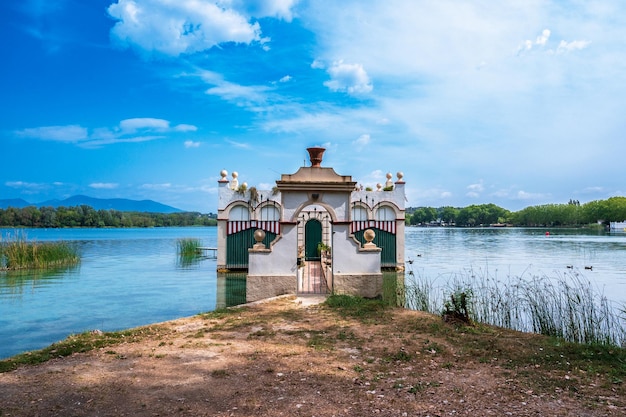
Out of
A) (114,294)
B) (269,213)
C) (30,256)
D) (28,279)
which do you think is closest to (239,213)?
(269,213)

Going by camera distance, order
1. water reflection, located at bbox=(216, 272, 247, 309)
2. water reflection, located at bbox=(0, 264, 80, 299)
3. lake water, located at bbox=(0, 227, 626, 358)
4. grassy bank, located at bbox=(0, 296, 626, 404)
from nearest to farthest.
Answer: grassy bank, located at bbox=(0, 296, 626, 404), lake water, located at bbox=(0, 227, 626, 358), water reflection, located at bbox=(216, 272, 247, 309), water reflection, located at bbox=(0, 264, 80, 299)

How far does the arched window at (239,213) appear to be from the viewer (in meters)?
20.9

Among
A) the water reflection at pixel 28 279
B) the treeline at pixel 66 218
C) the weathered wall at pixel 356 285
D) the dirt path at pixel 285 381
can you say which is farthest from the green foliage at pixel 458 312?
the treeline at pixel 66 218

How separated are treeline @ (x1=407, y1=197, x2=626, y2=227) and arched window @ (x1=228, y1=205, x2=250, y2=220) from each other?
308 ft

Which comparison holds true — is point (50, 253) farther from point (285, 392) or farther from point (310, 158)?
point (285, 392)

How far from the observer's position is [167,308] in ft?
42.1

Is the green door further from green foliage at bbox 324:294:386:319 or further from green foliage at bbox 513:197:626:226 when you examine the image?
green foliage at bbox 513:197:626:226

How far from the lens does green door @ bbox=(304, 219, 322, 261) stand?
2377 centimetres

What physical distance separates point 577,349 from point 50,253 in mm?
25411

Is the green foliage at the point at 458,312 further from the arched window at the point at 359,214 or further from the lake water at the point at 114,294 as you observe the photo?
the arched window at the point at 359,214

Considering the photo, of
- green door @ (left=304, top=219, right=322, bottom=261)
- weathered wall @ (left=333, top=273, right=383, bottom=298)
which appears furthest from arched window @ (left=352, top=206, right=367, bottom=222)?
weathered wall @ (left=333, top=273, right=383, bottom=298)

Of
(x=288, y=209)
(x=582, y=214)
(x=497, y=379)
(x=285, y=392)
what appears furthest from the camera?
(x=582, y=214)

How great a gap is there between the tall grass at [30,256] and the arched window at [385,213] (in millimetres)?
17509

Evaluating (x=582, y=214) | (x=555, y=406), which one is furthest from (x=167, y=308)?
(x=582, y=214)
